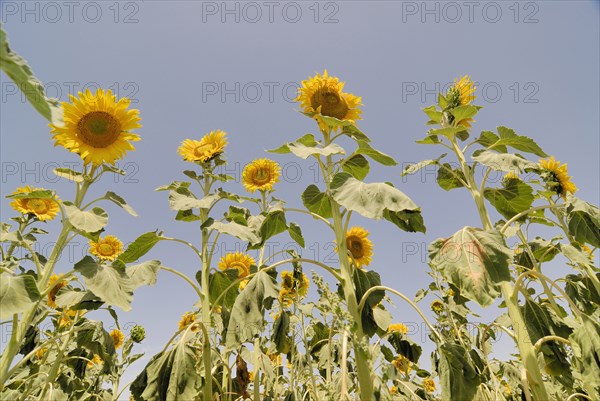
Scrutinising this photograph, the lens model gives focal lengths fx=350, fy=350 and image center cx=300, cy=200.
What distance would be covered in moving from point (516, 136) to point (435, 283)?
3.16m

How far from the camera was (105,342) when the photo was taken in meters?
2.99

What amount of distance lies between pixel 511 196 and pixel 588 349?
118cm

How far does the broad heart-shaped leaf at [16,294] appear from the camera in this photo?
1639 mm

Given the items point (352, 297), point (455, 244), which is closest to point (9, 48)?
point (352, 297)

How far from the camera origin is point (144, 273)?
2.45 metres

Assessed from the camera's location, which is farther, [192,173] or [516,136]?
[192,173]

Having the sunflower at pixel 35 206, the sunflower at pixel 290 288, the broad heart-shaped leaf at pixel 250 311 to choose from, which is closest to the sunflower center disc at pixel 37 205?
the sunflower at pixel 35 206

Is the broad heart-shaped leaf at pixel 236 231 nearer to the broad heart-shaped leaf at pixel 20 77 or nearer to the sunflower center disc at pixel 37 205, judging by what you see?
the broad heart-shaped leaf at pixel 20 77

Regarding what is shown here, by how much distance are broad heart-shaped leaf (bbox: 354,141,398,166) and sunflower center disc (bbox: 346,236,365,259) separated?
1.98 meters

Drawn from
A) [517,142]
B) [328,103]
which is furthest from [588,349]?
[328,103]

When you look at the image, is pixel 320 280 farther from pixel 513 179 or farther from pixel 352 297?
pixel 513 179

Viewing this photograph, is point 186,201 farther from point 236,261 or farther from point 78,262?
point 236,261

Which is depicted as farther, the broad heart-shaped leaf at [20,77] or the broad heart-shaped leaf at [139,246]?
the broad heart-shaped leaf at [139,246]

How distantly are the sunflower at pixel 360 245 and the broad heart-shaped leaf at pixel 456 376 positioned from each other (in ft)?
8.05
